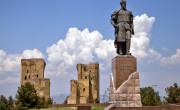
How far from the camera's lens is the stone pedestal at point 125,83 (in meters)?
12.9

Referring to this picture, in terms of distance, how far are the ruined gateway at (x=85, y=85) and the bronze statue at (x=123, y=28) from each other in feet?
201

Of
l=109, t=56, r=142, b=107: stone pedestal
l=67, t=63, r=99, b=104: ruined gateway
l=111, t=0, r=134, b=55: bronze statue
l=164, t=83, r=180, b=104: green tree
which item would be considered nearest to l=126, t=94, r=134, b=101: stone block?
l=109, t=56, r=142, b=107: stone pedestal

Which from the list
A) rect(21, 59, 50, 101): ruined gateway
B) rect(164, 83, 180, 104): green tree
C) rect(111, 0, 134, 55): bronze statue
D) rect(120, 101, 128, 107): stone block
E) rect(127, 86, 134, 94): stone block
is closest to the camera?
rect(120, 101, 128, 107): stone block

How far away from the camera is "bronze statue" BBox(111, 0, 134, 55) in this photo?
14141 millimetres

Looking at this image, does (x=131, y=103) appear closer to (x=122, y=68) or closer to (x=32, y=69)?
(x=122, y=68)

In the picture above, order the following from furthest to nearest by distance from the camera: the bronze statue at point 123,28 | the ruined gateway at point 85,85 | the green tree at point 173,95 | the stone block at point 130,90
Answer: the ruined gateway at point 85,85 → the green tree at point 173,95 → the bronze statue at point 123,28 → the stone block at point 130,90

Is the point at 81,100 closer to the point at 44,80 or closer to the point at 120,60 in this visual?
the point at 44,80

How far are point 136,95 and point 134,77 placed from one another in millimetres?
888

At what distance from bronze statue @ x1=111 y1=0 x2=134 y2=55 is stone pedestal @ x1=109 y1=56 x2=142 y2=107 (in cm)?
74

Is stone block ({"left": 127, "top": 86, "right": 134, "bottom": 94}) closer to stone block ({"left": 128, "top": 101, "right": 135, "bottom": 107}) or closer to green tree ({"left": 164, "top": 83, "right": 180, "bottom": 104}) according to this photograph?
stone block ({"left": 128, "top": 101, "right": 135, "bottom": 107})

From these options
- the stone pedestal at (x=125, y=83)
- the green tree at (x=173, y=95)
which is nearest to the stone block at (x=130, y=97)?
the stone pedestal at (x=125, y=83)

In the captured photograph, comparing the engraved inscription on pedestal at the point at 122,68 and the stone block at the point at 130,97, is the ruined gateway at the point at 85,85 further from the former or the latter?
the stone block at the point at 130,97

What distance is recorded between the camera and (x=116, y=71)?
44.2 feet

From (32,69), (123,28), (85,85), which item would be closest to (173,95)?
(123,28)
